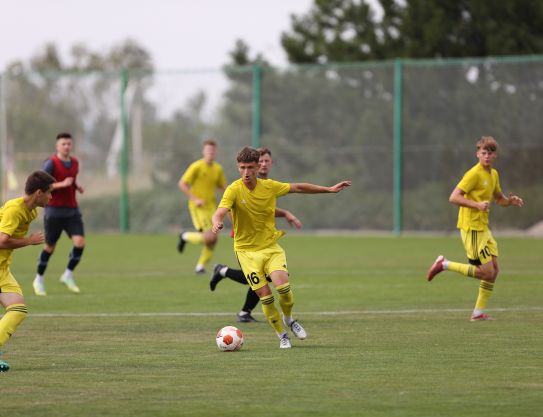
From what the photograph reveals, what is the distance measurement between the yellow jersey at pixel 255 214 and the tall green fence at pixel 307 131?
774 inches

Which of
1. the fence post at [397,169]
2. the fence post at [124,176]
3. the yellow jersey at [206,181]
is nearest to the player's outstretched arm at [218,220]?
the yellow jersey at [206,181]

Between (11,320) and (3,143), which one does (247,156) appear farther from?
(3,143)

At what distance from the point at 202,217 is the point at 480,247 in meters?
8.32

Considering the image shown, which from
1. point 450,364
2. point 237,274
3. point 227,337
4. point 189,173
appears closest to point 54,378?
point 227,337

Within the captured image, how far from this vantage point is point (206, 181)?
69.2 feet

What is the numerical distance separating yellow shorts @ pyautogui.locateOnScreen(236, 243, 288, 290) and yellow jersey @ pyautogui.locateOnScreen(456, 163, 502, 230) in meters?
3.10

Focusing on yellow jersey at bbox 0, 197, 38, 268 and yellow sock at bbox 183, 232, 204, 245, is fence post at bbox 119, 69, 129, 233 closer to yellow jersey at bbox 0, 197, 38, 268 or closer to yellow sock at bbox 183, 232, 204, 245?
yellow sock at bbox 183, 232, 204, 245

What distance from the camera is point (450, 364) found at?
9.74 m

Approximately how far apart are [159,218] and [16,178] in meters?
5.15

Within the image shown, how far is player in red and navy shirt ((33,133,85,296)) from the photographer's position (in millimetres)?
17094

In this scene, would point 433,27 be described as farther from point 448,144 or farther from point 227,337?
point 227,337

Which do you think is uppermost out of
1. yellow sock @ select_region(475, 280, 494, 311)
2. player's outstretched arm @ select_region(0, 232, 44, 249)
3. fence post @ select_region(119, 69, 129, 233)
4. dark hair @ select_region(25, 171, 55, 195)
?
dark hair @ select_region(25, 171, 55, 195)

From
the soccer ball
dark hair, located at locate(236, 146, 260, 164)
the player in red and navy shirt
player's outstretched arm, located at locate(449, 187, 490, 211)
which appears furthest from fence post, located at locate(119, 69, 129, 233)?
the soccer ball

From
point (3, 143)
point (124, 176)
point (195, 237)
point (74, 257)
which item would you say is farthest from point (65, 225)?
point (3, 143)
